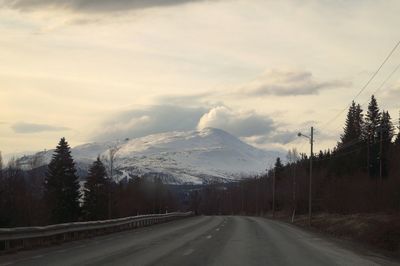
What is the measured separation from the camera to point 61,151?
84.1 metres

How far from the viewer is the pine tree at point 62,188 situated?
252 feet

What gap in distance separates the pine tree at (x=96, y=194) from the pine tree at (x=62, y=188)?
4.75 meters

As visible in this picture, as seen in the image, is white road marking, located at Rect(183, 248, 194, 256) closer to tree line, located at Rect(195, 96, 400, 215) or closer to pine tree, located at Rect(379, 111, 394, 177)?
tree line, located at Rect(195, 96, 400, 215)

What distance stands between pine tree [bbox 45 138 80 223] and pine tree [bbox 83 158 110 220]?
187 inches

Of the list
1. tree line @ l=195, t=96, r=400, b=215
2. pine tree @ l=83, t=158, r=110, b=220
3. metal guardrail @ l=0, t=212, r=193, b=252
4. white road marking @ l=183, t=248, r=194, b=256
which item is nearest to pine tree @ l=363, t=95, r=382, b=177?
tree line @ l=195, t=96, r=400, b=215

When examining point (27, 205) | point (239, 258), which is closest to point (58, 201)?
point (27, 205)

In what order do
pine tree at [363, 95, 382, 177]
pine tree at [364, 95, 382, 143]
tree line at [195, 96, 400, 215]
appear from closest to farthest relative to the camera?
tree line at [195, 96, 400, 215] → pine tree at [363, 95, 382, 177] → pine tree at [364, 95, 382, 143]

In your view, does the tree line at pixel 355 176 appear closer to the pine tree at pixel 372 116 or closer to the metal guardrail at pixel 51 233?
the pine tree at pixel 372 116

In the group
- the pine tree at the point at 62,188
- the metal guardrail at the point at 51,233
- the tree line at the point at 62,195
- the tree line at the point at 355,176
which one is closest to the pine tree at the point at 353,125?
the tree line at the point at 355,176

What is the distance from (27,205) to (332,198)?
41.9m

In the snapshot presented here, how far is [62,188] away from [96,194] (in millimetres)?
9474

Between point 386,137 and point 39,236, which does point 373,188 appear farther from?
point 39,236

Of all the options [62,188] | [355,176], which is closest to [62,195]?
[62,188]

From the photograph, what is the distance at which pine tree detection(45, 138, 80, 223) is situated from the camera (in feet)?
252
